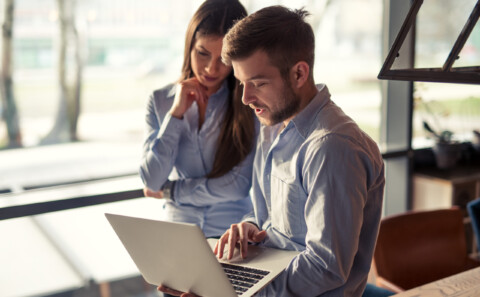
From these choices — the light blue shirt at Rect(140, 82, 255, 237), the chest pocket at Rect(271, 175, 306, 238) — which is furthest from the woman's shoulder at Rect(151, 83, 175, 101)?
the chest pocket at Rect(271, 175, 306, 238)

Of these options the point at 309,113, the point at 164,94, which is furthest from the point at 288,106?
the point at 164,94

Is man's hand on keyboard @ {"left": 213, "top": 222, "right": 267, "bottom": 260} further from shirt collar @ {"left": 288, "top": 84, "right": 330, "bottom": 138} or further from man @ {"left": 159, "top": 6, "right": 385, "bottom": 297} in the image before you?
shirt collar @ {"left": 288, "top": 84, "right": 330, "bottom": 138}

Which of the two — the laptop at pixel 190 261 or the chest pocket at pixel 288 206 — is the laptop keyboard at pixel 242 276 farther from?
the chest pocket at pixel 288 206

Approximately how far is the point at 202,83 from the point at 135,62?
142 centimetres

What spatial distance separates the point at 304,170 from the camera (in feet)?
4.67

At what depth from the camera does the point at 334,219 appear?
4.34 ft

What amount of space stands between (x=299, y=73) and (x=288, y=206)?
0.37 meters

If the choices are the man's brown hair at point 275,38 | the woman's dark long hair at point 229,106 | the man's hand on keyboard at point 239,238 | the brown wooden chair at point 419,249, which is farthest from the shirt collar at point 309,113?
the brown wooden chair at point 419,249

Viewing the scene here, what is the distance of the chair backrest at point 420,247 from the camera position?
2342 millimetres

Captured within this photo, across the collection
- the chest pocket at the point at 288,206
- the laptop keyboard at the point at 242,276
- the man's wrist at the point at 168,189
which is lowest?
the laptop keyboard at the point at 242,276

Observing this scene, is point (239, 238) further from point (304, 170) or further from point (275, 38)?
point (275, 38)

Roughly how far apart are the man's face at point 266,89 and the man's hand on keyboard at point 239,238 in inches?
13.1

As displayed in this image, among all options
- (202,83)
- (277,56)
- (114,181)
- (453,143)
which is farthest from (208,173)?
(453,143)

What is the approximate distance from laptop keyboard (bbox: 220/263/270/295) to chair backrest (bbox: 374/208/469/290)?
1.03 m
